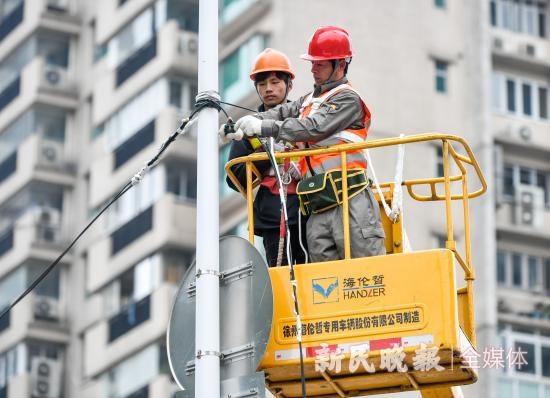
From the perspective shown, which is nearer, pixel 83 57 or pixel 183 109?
pixel 183 109

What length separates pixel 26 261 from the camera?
5878cm

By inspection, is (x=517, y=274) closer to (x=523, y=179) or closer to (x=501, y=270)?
(x=501, y=270)

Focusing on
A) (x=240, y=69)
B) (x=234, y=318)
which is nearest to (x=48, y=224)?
(x=240, y=69)

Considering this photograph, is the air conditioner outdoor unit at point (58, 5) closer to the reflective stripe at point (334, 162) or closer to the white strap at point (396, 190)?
the white strap at point (396, 190)

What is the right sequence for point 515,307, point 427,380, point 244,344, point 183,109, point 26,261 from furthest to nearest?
point 26,261, point 183,109, point 515,307, point 427,380, point 244,344

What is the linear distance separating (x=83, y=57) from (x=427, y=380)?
1974 inches

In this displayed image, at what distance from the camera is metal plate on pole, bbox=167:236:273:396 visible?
12898mm

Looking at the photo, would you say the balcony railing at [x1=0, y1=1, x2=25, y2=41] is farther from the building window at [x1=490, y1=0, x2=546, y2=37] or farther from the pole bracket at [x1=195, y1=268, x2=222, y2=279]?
the pole bracket at [x1=195, y1=268, x2=222, y2=279]

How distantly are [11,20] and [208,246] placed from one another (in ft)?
172

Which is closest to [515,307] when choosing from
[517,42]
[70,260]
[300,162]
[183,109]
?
[517,42]

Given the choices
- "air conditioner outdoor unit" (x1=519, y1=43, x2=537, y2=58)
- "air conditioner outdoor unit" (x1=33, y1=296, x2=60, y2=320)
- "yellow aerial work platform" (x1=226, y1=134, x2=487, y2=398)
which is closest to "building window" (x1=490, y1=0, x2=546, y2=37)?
"air conditioner outdoor unit" (x1=519, y1=43, x2=537, y2=58)

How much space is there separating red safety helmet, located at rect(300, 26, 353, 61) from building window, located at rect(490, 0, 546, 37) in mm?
40273

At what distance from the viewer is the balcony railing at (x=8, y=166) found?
61.3 meters

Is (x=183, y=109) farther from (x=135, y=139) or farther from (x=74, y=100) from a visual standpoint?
(x=74, y=100)
